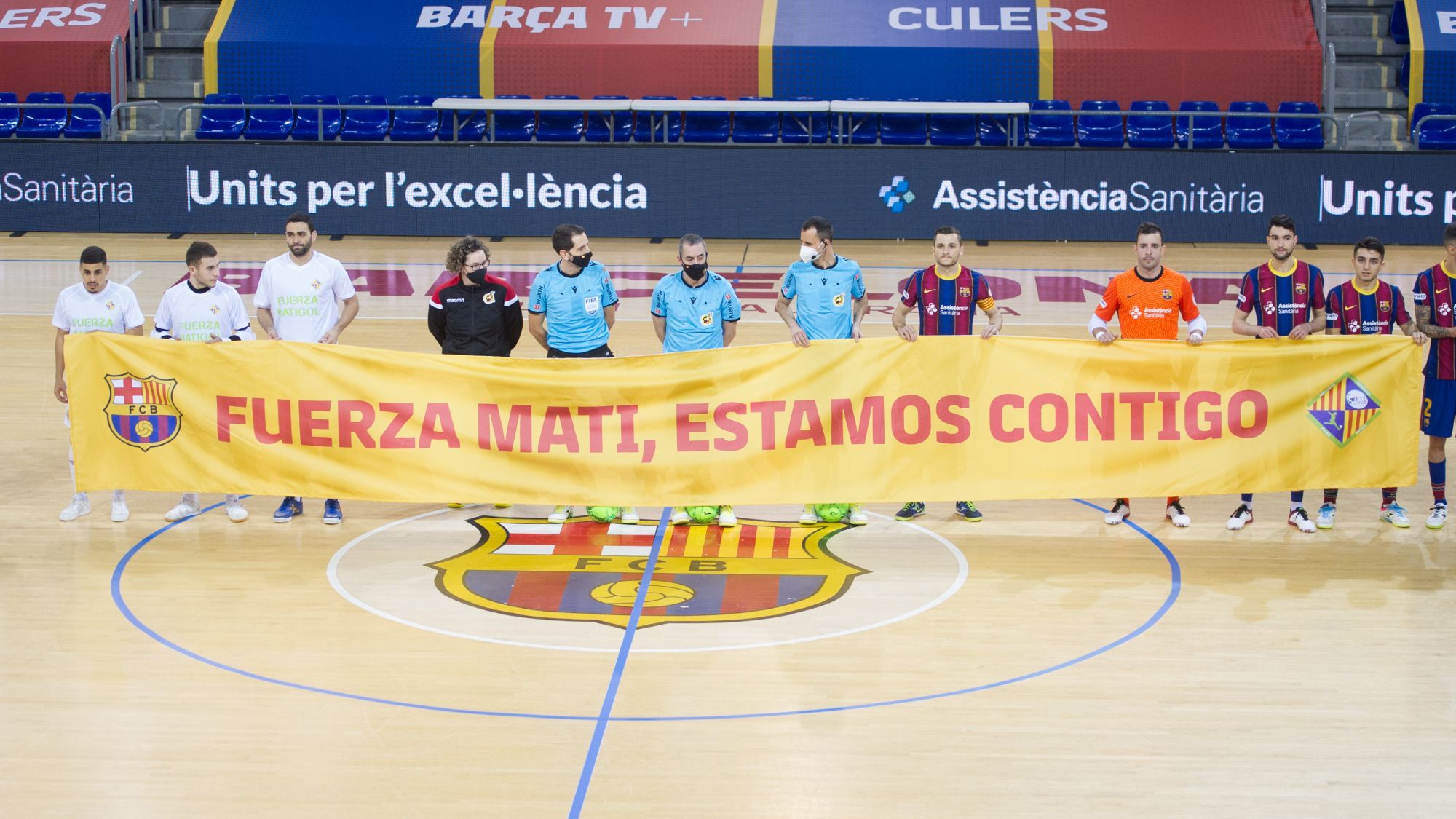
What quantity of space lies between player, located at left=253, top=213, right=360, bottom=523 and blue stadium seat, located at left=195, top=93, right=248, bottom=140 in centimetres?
1605

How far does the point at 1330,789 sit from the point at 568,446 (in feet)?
17.1

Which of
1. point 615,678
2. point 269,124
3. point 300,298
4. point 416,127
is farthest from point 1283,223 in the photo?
point 269,124

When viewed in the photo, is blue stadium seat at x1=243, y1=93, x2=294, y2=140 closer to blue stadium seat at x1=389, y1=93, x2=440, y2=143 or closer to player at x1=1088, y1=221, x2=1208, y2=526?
blue stadium seat at x1=389, y1=93, x2=440, y2=143

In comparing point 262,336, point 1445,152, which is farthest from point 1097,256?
point 262,336

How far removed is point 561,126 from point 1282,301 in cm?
1678

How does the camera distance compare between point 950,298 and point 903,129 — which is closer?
point 950,298

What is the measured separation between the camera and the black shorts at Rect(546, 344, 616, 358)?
1045 cm

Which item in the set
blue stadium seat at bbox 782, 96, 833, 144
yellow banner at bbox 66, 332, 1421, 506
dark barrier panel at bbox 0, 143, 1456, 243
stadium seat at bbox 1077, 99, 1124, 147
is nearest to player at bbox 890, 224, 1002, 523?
yellow banner at bbox 66, 332, 1421, 506

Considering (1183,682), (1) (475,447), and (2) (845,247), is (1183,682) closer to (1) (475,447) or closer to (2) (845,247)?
(1) (475,447)

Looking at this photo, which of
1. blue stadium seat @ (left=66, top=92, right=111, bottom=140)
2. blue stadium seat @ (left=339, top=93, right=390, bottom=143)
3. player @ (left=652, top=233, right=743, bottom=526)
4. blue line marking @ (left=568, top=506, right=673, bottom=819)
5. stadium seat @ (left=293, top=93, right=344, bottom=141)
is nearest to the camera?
blue line marking @ (left=568, top=506, right=673, bottom=819)

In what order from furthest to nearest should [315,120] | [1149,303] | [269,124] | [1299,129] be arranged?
[315,120] < [269,124] < [1299,129] < [1149,303]

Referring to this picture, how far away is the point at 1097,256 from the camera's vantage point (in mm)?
22453

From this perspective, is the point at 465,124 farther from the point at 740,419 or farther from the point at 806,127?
the point at 740,419

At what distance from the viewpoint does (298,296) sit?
10.4 m
